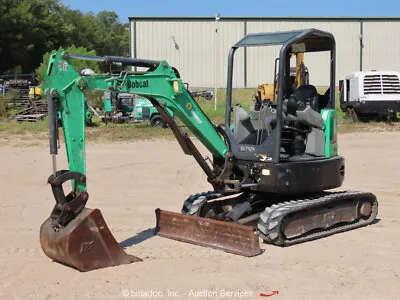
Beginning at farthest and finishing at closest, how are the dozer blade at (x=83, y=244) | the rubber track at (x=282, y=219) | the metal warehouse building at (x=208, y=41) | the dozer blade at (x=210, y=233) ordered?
the metal warehouse building at (x=208, y=41) → the rubber track at (x=282, y=219) → the dozer blade at (x=210, y=233) → the dozer blade at (x=83, y=244)

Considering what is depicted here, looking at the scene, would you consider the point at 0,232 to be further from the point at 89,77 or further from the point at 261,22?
the point at 261,22

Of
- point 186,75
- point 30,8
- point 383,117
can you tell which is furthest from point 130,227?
point 30,8

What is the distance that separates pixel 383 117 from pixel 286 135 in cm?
1988

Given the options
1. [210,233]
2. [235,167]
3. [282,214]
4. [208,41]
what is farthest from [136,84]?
[208,41]

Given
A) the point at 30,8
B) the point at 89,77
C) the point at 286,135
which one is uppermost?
the point at 30,8

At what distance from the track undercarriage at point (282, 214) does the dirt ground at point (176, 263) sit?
15 cm

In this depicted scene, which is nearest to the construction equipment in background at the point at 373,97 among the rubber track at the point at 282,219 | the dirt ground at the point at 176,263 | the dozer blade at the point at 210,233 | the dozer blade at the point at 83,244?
the dirt ground at the point at 176,263

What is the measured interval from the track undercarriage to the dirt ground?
0.50 feet

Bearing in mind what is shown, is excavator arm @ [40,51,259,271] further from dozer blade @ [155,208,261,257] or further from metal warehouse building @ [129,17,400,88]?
metal warehouse building @ [129,17,400,88]

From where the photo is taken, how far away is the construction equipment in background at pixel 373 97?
24.7 meters

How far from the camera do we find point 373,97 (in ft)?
81.7

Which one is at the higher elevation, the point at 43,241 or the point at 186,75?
the point at 186,75

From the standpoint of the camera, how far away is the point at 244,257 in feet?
21.6

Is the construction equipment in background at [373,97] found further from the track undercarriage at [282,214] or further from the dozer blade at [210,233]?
the dozer blade at [210,233]
